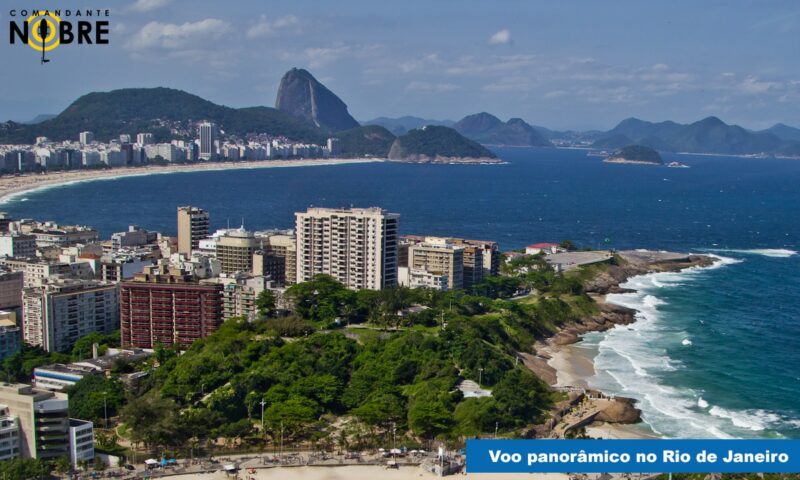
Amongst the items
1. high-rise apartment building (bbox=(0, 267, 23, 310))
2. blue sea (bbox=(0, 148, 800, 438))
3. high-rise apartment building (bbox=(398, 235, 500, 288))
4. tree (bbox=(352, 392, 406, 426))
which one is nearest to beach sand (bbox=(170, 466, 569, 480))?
tree (bbox=(352, 392, 406, 426))

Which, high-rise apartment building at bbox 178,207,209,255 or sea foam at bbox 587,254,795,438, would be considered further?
high-rise apartment building at bbox 178,207,209,255

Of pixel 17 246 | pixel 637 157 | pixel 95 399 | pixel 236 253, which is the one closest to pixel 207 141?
pixel 637 157

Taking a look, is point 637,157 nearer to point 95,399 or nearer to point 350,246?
point 350,246

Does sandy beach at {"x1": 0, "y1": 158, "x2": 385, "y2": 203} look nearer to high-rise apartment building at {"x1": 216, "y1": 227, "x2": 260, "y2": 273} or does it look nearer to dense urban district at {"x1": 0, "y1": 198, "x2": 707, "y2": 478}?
dense urban district at {"x1": 0, "y1": 198, "x2": 707, "y2": 478}

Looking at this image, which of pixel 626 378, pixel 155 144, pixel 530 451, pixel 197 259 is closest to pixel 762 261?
pixel 626 378

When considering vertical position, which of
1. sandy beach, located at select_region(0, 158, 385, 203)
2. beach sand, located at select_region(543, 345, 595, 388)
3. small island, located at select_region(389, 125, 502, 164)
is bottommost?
beach sand, located at select_region(543, 345, 595, 388)

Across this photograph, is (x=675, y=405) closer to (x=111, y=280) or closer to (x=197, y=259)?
(x=197, y=259)

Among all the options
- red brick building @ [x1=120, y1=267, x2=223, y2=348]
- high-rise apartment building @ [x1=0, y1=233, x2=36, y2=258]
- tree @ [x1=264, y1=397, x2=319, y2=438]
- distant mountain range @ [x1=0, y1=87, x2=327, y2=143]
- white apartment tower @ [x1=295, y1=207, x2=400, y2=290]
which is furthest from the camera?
distant mountain range @ [x1=0, y1=87, x2=327, y2=143]
